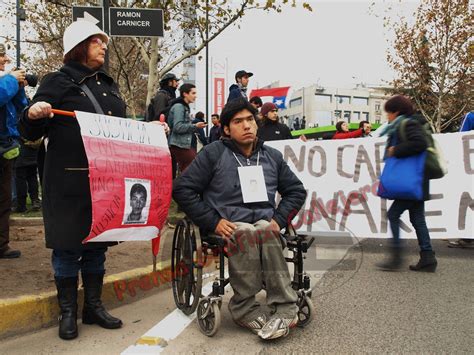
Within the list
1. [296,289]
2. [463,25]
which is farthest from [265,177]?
[463,25]

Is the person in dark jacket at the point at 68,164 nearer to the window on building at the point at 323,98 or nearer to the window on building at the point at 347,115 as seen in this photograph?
the window on building at the point at 323,98

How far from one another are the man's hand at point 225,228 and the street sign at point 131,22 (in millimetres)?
3107

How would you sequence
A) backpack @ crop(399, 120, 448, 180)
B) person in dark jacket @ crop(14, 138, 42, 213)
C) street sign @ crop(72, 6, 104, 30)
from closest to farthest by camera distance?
backpack @ crop(399, 120, 448, 180), street sign @ crop(72, 6, 104, 30), person in dark jacket @ crop(14, 138, 42, 213)

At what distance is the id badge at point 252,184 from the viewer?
3363 millimetres

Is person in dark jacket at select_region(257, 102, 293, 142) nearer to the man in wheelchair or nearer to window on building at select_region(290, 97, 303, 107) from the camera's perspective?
the man in wheelchair

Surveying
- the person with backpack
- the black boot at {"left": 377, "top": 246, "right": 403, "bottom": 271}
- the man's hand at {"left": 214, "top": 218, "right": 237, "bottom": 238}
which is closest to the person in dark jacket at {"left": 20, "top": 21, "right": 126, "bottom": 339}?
the man's hand at {"left": 214, "top": 218, "right": 237, "bottom": 238}

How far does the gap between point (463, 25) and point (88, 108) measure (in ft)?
67.0

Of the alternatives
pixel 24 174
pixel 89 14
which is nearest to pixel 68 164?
pixel 89 14

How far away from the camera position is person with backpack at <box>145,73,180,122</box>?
6738 mm

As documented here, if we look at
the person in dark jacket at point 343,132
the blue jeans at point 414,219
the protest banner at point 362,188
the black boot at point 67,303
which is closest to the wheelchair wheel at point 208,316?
the black boot at point 67,303

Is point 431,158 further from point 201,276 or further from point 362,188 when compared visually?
point 201,276

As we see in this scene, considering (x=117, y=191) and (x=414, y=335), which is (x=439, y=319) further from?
(x=117, y=191)

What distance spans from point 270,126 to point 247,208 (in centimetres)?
410

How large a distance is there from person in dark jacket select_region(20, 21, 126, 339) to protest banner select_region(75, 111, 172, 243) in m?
0.15
